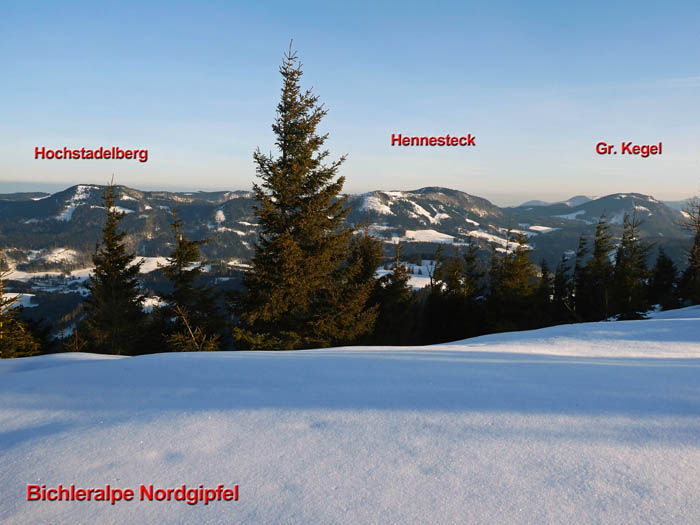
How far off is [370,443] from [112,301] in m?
23.1

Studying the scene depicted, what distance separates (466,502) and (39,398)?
4.52m

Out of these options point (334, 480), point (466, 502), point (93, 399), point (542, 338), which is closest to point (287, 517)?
point (334, 480)

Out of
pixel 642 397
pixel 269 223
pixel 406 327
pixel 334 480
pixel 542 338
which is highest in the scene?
pixel 269 223

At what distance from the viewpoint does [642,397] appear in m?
3.27

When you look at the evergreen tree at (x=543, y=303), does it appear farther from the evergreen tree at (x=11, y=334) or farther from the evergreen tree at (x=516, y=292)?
the evergreen tree at (x=11, y=334)

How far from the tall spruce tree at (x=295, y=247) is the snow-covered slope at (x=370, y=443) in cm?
936

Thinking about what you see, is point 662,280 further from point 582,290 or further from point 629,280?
point 629,280

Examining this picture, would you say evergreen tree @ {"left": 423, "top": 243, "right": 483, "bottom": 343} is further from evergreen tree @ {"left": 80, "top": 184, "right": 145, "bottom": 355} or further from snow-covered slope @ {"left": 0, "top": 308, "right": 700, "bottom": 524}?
snow-covered slope @ {"left": 0, "top": 308, "right": 700, "bottom": 524}

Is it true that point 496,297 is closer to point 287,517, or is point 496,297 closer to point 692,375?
point 692,375

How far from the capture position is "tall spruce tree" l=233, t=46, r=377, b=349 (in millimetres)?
13922

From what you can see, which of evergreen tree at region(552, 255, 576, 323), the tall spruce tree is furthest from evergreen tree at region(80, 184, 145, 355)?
evergreen tree at region(552, 255, 576, 323)

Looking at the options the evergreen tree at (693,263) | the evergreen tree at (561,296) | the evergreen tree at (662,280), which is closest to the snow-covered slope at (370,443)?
the evergreen tree at (693,263)

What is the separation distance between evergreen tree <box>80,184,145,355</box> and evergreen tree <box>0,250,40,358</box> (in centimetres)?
277

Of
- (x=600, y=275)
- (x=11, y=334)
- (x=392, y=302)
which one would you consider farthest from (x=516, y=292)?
(x=11, y=334)
